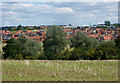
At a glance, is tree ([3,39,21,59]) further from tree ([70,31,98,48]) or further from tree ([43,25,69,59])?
tree ([70,31,98,48])

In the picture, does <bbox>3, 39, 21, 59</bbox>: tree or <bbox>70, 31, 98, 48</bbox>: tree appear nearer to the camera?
<bbox>3, 39, 21, 59</bbox>: tree

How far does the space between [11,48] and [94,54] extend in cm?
1841

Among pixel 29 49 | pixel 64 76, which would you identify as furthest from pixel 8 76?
pixel 29 49

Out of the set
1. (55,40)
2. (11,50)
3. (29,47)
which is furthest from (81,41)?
(11,50)

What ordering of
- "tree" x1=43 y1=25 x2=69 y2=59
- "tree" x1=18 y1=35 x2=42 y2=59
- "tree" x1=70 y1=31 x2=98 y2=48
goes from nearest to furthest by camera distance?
1. "tree" x1=18 y1=35 x2=42 y2=59
2. "tree" x1=43 y1=25 x2=69 y2=59
3. "tree" x1=70 y1=31 x2=98 y2=48

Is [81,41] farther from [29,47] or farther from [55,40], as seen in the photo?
[29,47]

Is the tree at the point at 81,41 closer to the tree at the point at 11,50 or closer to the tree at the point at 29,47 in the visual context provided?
the tree at the point at 29,47

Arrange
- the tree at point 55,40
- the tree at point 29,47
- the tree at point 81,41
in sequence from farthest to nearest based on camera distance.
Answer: the tree at point 81,41 → the tree at point 55,40 → the tree at point 29,47

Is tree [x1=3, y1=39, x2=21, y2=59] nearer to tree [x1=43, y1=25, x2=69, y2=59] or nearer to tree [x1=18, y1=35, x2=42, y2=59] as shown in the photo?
tree [x1=18, y1=35, x2=42, y2=59]

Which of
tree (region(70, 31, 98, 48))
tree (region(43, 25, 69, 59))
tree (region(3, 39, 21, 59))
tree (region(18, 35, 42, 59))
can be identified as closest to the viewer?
tree (region(3, 39, 21, 59))

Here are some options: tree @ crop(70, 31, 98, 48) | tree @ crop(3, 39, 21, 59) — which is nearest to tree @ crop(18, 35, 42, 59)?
tree @ crop(3, 39, 21, 59)

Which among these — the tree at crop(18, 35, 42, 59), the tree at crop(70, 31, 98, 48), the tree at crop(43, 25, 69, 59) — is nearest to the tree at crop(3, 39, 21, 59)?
the tree at crop(18, 35, 42, 59)

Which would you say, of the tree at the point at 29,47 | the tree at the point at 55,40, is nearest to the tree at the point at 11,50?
the tree at the point at 29,47

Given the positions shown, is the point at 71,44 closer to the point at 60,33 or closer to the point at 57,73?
the point at 60,33
